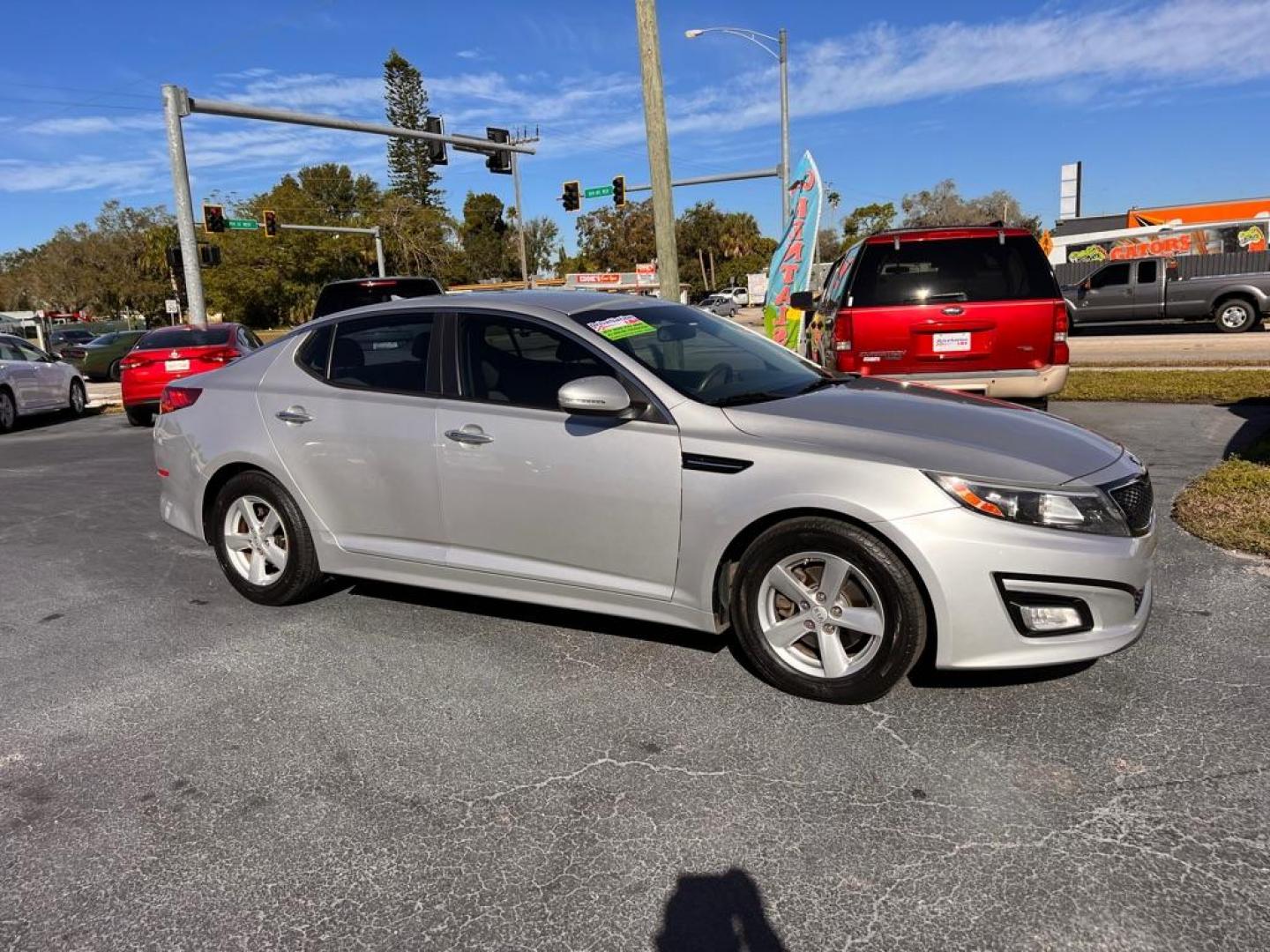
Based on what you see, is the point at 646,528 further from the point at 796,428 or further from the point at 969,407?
the point at 969,407

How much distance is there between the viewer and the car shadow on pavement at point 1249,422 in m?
7.84

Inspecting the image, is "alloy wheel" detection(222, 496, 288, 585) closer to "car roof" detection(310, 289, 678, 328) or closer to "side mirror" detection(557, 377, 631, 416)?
"car roof" detection(310, 289, 678, 328)

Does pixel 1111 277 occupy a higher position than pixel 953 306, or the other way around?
pixel 1111 277

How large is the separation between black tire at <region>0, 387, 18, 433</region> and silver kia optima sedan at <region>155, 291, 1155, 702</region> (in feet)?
37.5

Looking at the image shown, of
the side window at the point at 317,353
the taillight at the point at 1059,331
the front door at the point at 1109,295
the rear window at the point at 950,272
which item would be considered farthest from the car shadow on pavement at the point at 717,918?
the front door at the point at 1109,295

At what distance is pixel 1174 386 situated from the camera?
11.4 meters

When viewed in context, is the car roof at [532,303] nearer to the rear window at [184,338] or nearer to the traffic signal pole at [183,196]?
the rear window at [184,338]

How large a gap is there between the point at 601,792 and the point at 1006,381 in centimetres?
548

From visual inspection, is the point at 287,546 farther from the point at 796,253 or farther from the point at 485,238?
the point at 485,238

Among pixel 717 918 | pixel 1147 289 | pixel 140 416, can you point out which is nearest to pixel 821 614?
pixel 717 918

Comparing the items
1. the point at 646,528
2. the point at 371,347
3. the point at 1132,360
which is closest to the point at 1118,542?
the point at 646,528

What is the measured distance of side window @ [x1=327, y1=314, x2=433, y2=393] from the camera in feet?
14.8

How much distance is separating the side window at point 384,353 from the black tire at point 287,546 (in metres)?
0.69

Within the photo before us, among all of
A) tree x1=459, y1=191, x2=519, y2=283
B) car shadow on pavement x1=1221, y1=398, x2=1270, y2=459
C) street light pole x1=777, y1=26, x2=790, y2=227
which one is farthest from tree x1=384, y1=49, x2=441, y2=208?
car shadow on pavement x1=1221, y1=398, x2=1270, y2=459
